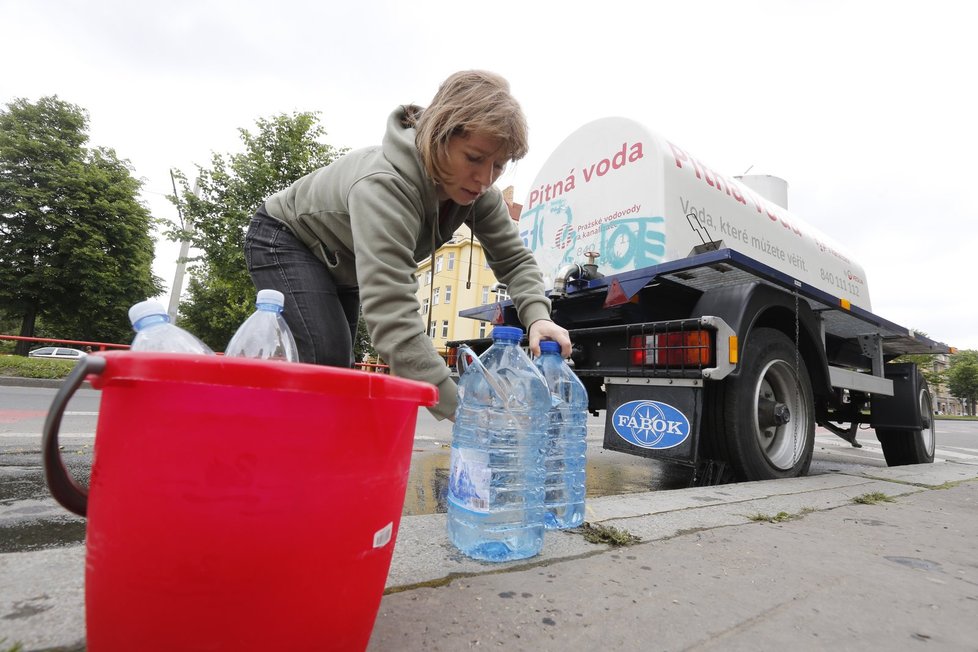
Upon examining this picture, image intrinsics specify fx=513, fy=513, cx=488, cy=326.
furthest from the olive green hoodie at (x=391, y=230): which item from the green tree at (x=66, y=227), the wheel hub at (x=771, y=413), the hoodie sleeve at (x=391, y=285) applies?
the green tree at (x=66, y=227)

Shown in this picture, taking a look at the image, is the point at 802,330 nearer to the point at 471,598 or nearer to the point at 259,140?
the point at 471,598

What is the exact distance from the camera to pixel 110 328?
23125mm

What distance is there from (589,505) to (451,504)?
996 mm

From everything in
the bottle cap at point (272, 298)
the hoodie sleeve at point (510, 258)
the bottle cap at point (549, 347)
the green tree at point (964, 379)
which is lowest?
the bottle cap at point (549, 347)

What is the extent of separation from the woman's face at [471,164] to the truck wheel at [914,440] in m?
6.06

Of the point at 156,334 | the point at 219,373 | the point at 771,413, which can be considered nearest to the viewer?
the point at 219,373

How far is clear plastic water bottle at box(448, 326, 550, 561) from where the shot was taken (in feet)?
5.61

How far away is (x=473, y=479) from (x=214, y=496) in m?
0.97

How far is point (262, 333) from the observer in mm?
1324

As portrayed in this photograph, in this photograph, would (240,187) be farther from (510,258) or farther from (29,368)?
(510,258)

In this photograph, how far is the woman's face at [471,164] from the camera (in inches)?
61.2

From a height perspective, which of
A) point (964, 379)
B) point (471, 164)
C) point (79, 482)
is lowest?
point (79, 482)

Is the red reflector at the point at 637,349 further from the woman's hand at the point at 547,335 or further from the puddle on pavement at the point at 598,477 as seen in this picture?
Result: the woman's hand at the point at 547,335

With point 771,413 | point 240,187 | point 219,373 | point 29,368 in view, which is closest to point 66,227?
point 240,187
